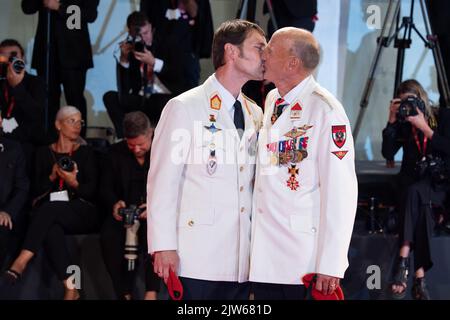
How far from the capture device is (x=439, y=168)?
5.37 m

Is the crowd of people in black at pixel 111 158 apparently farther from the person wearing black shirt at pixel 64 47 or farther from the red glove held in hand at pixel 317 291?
the red glove held in hand at pixel 317 291

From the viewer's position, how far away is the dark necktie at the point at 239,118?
3.51 metres

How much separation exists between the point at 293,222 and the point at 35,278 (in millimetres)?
2589

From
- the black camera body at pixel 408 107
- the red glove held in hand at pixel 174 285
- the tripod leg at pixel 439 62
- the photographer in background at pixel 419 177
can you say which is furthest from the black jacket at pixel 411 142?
the red glove held in hand at pixel 174 285

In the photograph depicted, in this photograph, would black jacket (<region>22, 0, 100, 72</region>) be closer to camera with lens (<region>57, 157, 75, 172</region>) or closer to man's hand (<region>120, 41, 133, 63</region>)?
man's hand (<region>120, 41, 133, 63</region>)

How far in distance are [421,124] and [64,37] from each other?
113 inches

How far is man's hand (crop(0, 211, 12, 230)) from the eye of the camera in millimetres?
5215

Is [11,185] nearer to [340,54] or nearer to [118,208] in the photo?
[118,208]

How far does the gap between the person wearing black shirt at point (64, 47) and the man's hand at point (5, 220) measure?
Answer: 1310 millimetres

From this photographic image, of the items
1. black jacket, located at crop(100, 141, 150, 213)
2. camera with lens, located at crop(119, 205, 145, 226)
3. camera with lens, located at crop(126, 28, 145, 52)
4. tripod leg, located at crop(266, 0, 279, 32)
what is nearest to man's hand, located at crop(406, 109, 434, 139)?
tripod leg, located at crop(266, 0, 279, 32)

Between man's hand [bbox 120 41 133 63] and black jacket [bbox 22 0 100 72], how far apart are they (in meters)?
0.37
